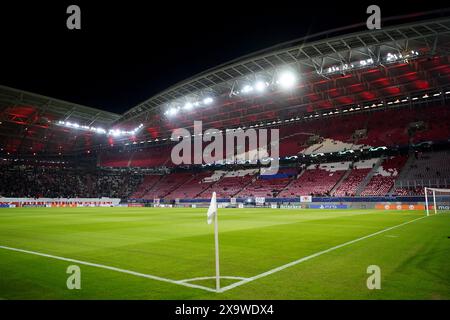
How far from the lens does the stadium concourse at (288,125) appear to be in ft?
129

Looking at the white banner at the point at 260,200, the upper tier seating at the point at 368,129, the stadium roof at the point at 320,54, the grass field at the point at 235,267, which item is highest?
the stadium roof at the point at 320,54

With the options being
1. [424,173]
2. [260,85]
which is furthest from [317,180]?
[260,85]

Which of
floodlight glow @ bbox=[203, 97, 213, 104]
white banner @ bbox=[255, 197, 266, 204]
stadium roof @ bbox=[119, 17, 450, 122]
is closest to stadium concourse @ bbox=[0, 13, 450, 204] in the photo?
stadium roof @ bbox=[119, 17, 450, 122]

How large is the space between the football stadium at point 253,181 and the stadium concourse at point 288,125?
0.29 meters

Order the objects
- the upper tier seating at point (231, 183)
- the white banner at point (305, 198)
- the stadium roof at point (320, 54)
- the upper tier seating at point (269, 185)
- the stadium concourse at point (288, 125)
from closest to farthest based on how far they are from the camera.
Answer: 1. the stadium roof at point (320, 54)
2. the stadium concourse at point (288, 125)
3. the white banner at point (305, 198)
4. the upper tier seating at point (269, 185)
5. the upper tier seating at point (231, 183)

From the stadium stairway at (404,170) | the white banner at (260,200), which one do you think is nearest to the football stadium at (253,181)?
the stadium stairway at (404,170)

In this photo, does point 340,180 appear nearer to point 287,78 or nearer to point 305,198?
point 305,198

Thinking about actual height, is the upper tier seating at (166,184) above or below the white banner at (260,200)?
above

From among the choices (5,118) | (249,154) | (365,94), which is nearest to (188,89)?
(249,154)

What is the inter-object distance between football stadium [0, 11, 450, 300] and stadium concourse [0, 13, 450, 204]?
286mm

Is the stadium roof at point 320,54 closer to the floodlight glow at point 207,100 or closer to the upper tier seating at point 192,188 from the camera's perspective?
the floodlight glow at point 207,100

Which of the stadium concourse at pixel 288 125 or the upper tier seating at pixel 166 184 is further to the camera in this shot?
the upper tier seating at pixel 166 184

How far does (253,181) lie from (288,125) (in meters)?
13.6

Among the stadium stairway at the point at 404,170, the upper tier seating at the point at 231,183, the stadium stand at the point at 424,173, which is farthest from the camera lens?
the upper tier seating at the point at 231,183
